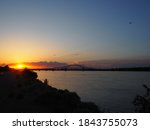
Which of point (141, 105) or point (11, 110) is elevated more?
point (141, 105)

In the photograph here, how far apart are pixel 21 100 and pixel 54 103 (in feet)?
Result: 11.1

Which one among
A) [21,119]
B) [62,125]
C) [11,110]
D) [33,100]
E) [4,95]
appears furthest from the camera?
[4,95]

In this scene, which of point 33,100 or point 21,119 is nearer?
point 21,119

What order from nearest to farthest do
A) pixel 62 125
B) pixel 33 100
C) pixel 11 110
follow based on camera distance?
pixel 62 125 < pixel 11 110 < pixel 33 100

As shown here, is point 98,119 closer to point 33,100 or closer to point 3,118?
point 3,118

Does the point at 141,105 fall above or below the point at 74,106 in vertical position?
above

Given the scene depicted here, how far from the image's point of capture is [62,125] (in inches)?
401

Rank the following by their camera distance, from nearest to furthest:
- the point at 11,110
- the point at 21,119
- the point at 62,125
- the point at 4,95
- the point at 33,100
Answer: the point at 62,125
the point at 21,119
the point at 11,110
the point at 33,100
the point at 4,95

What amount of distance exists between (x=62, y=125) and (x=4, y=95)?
13.0 m

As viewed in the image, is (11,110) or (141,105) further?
(11,110)

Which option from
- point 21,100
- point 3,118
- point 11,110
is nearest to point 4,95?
point 21,100

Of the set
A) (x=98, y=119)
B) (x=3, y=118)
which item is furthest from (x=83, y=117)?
(x=3, y=118)

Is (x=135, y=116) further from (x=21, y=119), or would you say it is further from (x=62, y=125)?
(x=21, y=119)

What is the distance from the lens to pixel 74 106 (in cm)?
1781
